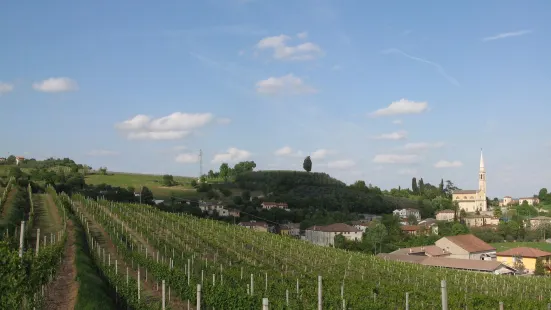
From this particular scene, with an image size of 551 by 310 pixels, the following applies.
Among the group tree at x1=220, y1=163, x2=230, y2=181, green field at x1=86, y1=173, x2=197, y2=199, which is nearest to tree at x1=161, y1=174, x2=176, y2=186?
green field at x1=86, y1=173, x2=197, y2=199

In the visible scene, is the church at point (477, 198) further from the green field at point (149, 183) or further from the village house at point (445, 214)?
the green field at point (149, 183)

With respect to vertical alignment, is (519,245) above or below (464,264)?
below

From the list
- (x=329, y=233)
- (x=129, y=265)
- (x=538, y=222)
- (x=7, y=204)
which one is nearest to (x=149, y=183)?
(x=329, y=233)

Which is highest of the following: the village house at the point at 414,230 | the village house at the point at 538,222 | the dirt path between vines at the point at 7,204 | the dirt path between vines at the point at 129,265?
the dirt path between vines at the point at 7,204

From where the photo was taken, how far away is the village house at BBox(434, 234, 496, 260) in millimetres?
67062

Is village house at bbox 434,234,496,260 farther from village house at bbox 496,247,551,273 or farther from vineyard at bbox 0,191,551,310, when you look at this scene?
vineyard at bbox 0,191,551,310

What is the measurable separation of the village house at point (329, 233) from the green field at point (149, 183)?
27.4m

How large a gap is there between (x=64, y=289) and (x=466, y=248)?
59993mm

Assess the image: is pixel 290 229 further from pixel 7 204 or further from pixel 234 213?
pixel 7 204

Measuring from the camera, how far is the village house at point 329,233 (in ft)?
249

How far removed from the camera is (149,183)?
107312mm

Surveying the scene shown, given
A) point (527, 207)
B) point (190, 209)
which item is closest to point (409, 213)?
point (527, 207)

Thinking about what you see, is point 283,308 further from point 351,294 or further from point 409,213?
point 409,213

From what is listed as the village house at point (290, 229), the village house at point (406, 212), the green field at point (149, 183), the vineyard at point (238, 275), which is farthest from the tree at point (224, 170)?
the vineyard at point (238, 275)
